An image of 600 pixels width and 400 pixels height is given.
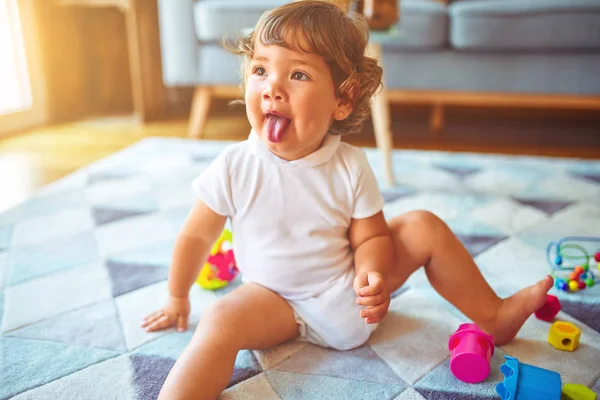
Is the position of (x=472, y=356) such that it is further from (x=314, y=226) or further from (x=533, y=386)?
(x=314, y=226)

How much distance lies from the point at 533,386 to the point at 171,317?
0.43 meters

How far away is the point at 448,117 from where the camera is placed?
2.10 metres

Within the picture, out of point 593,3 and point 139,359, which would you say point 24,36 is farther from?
point 593,3

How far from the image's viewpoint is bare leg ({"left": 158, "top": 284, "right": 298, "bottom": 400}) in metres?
0.51

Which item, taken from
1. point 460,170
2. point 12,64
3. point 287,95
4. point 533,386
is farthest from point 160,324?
point 12,64

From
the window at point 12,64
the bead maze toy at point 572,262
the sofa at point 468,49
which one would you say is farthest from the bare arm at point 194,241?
the window at point 12,64

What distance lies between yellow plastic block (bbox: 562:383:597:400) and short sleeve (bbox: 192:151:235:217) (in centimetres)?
42

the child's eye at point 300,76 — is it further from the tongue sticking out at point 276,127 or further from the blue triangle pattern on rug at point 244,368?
the blue triangle pattern on rug at point 244,368

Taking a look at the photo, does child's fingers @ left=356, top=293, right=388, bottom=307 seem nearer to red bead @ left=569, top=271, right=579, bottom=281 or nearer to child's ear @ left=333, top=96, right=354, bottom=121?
child's ear @ left=333, top=96, right=354, bottom=121

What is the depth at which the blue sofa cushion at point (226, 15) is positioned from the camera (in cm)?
153

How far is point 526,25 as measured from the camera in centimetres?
147

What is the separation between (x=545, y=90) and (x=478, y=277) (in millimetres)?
1083

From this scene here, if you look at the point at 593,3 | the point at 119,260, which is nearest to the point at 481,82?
the point at 593,3

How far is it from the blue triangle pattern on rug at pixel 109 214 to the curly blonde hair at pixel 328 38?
1.81 feet
